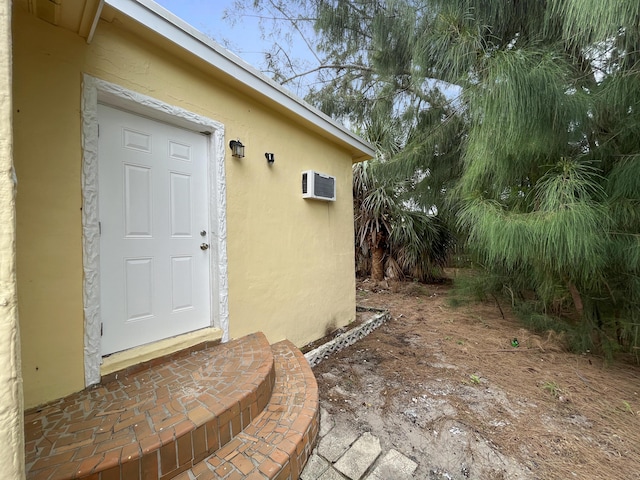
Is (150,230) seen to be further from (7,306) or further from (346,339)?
(346,339)

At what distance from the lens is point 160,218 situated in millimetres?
2426

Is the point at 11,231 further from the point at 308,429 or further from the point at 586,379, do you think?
the point at 586,379

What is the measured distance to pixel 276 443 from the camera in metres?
1.75

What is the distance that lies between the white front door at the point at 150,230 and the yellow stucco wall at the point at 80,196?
0.73 feet

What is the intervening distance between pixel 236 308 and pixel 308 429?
1392 millimetres

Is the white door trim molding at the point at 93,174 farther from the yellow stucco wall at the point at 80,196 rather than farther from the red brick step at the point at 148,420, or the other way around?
the red brick step at the point at 148,420

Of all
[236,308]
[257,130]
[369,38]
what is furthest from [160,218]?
[369,38]

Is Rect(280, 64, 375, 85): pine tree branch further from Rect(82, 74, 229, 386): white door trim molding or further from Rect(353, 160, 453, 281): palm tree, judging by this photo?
Rect(82, 74, 229, 386): white door trim molding

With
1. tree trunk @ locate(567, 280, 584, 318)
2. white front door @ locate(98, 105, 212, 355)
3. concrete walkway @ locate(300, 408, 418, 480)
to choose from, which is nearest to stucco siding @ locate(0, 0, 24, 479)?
white front door @ locate(98, 105, 212, 355)

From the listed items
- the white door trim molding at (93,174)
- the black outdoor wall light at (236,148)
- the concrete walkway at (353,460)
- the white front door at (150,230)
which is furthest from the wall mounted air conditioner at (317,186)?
the concrete walkway at (353,460)

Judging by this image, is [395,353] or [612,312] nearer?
[612,312]

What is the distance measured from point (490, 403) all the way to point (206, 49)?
4.32 meters

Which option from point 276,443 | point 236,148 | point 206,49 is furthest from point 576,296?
point 206,49

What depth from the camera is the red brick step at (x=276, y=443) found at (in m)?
1.55
